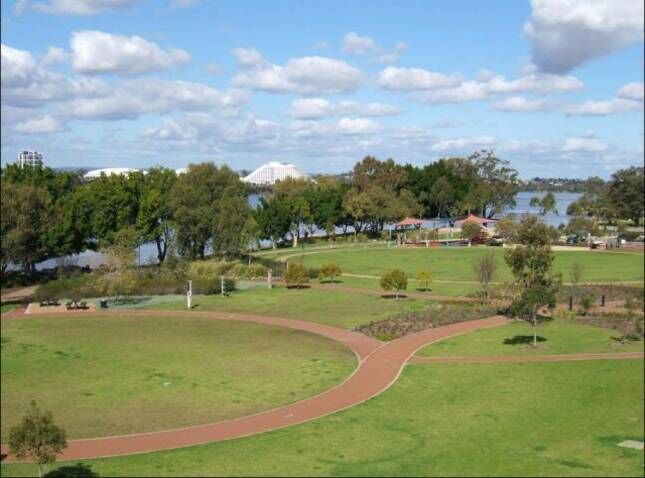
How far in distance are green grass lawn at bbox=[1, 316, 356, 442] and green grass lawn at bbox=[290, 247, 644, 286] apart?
34.2 feet

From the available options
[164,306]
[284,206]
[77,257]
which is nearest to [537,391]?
[164,306]

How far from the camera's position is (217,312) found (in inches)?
1439

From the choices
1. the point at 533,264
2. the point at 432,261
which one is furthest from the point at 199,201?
the point at 533,264

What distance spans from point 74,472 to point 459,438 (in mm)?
8666

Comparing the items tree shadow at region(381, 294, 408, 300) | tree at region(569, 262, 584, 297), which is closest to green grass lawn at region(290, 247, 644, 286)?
tree at region(569, 262, 584, 297)

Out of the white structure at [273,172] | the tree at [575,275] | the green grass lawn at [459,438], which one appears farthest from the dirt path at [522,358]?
the white structure at [273,172]

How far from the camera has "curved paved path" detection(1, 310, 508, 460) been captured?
16.5 meters

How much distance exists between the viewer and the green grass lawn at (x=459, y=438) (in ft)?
46.3

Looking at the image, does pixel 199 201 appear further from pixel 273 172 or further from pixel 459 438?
pixel 273 172

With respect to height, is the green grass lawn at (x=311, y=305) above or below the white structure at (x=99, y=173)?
below

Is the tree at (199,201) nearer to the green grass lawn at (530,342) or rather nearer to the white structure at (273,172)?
the green grass lawn at (530,342)

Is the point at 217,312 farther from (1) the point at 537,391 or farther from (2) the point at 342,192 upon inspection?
(2) the point at 342,192

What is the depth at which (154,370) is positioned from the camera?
78.9 ft

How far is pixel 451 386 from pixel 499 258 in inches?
1212
